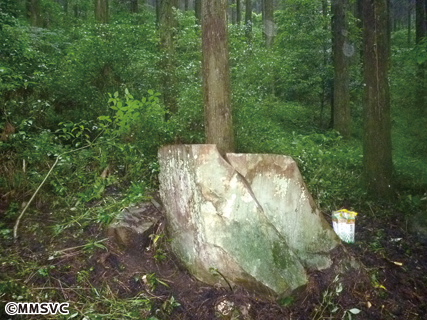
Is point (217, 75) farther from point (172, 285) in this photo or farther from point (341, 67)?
point (341, 67)

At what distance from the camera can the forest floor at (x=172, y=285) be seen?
10.3 feet

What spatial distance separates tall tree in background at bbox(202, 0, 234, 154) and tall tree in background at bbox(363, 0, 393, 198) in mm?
2535

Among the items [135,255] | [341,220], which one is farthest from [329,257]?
[135,255]

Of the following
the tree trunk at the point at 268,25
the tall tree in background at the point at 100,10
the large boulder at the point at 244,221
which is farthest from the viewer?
the tree trunk at the point at 268,25

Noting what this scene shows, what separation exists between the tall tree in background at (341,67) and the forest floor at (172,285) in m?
6.29

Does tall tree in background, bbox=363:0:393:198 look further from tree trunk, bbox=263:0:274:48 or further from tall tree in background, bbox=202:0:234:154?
tree trunk, bbox=263:0:274:48


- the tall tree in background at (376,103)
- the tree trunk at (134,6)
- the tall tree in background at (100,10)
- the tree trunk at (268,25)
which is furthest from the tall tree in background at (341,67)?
the tree trunk at (134,6)

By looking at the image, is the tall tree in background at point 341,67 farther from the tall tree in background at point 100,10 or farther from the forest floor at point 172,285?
the tall tree in background at point 100,10

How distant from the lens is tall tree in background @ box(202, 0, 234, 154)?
378 cm

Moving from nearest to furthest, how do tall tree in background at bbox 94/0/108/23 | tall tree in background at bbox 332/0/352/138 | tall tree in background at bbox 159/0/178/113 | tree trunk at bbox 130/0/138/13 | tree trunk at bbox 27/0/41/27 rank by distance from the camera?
tall tree in background at bbox 159/0/178/113
tall tree in background at bbox 94/0/108/23
tall tree in background at bbox 332/0/352/138
tree trunk at bbox 27/0/41/27
tree trunk at bbox 130/0/138/13

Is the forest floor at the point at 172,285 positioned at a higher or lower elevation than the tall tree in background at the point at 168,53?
lower

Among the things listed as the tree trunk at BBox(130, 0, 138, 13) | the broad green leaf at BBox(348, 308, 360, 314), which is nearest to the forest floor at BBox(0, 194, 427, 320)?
the broad green leaf at BBox(348, 308, 360, 314)

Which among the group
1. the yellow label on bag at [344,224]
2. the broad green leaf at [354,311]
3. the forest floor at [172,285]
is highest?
the yellow label on bag at [344,224]

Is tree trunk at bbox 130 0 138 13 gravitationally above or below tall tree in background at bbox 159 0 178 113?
above
